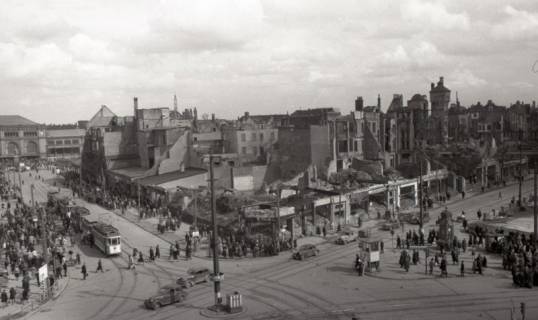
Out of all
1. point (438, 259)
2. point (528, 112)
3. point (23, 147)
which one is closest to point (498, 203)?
point (438, 259)

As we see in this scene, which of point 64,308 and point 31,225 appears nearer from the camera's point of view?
point 64,308

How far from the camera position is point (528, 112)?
142 meters

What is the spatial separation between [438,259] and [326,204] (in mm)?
15586

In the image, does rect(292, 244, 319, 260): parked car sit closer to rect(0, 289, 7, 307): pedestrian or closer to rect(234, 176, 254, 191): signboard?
rect(0, 289, 7, 307): pedestrian

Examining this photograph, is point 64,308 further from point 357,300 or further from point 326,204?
point 326,204

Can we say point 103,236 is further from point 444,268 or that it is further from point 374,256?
point 444,268

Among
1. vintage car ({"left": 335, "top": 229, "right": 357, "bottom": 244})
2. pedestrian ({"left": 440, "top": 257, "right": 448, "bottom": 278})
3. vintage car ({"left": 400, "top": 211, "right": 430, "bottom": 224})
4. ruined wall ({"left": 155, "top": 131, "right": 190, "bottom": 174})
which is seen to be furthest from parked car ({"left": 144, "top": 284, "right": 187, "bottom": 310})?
ruined wall ({"left": 155, "top": 131, "right": 190, "bottom": 174})

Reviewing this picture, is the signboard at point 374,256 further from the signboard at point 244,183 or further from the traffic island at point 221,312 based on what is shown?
the signboard at point 244,183

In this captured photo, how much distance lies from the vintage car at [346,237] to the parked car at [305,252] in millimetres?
4193

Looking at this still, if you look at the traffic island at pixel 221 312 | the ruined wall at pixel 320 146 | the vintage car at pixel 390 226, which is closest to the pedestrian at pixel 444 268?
the traffic island at pixel 221 312

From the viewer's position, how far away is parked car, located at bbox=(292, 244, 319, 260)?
3791cm

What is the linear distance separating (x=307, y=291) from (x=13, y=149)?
131165 millimetres

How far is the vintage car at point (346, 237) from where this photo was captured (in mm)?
42938

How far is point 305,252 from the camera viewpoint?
3819 cm
